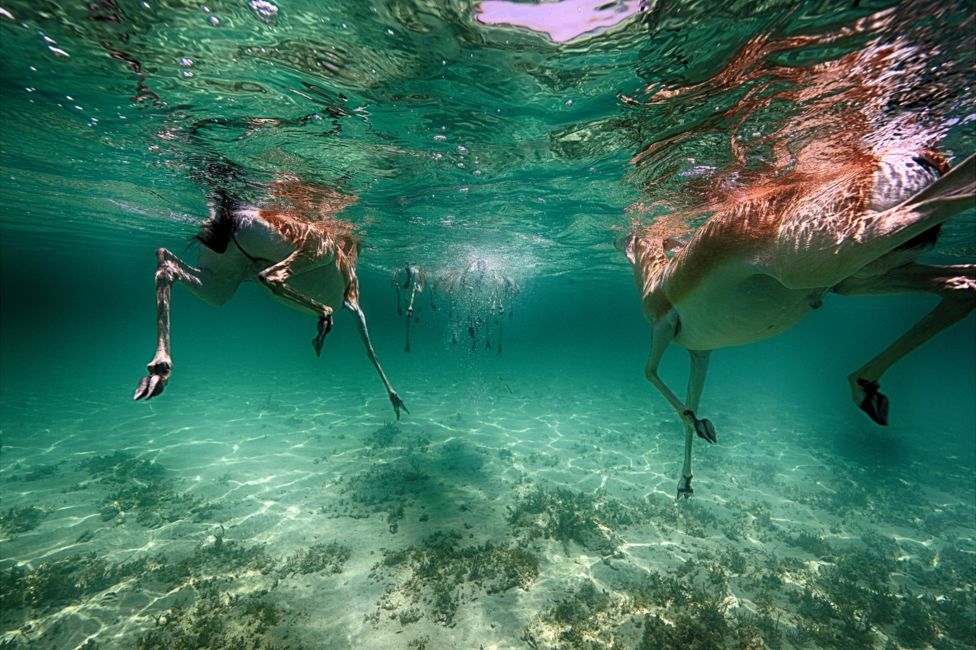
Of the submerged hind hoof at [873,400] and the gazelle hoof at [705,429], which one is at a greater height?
the submerged hind hoof at [873,400]

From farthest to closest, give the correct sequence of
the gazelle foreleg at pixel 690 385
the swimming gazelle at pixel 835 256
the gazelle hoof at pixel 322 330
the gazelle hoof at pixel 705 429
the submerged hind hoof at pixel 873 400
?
the gazelle foreleg at pixel 690 385
the gazelle hoof at pixel 705 429
the gazelle hoof at pixel 322 330
the submerged hind hoof at pixel 873 400
the swimming gazelle at pixel 835 256

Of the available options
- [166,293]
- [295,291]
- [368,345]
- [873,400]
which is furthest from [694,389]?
[166,293]

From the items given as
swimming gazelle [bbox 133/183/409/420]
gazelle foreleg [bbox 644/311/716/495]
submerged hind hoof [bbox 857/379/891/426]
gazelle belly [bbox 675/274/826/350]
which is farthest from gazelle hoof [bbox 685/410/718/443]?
swimming gazelle [bbox 133/183/409/420]

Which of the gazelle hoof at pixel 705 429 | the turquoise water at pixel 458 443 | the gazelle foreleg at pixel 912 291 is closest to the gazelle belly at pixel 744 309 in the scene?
the gazelle foreleg at pixel 912 291

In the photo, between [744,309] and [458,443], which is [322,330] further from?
[458,443]

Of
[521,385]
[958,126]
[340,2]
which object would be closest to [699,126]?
[958,126]

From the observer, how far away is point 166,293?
396 centimetres

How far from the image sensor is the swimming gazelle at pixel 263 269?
375 cm

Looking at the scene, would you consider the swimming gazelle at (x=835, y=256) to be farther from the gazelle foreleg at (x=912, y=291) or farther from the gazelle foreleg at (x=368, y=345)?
the gazelle foreleg at (x=368, y=345)

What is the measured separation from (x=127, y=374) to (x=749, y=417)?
48.4 meters

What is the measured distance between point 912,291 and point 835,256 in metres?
1.15

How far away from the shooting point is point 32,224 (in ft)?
71.8

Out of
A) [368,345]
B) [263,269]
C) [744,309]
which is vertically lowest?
[368,345]

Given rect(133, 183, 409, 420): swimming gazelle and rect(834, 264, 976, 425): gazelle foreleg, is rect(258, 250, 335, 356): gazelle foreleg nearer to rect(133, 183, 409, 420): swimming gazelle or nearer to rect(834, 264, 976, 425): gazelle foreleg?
rect(133, 183, 409, 420): swimming gazelle
